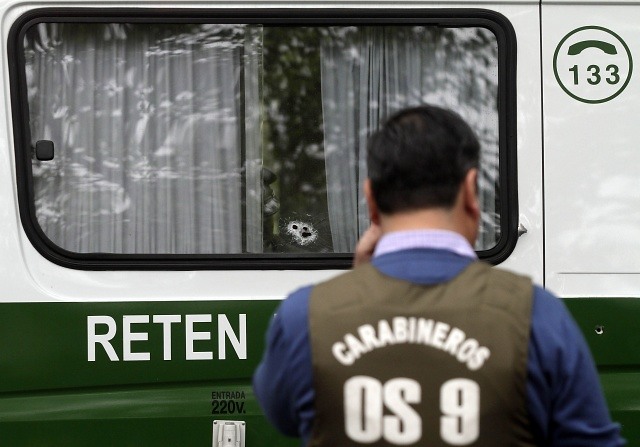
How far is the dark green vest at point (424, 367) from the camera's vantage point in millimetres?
1412

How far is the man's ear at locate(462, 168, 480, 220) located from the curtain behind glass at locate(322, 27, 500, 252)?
5.24ft

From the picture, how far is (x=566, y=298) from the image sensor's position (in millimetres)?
3049

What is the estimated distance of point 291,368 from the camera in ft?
4.88

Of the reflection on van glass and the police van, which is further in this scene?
the reflection on van glass

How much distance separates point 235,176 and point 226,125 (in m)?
0.17

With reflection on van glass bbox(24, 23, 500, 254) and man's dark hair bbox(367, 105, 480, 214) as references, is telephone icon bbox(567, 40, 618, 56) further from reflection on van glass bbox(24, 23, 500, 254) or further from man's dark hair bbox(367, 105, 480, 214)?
man's dark hair bbox(367, 105, 480, 214)

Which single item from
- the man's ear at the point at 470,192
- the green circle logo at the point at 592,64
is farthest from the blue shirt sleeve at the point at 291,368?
the green circle logo at the point at 592,64

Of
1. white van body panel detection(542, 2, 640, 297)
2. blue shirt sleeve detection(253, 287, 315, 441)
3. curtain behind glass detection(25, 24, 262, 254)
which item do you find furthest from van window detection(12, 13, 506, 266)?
blue shirt sleeve detection(253, 287, 315, 441)

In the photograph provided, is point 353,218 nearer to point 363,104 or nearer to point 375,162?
point 363,104

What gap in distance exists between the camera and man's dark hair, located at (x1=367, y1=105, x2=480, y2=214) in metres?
1.49

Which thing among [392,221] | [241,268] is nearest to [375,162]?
[392,221]

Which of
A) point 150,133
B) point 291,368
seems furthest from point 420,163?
point 150,133

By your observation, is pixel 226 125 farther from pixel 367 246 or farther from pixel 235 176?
pixel 367 246

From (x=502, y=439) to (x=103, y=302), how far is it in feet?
5.98
